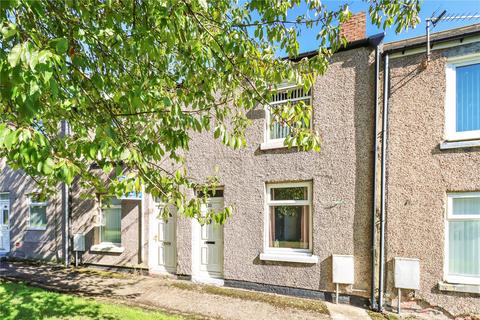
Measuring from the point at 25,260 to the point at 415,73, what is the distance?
13826 mm

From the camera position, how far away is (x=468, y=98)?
5520 mm

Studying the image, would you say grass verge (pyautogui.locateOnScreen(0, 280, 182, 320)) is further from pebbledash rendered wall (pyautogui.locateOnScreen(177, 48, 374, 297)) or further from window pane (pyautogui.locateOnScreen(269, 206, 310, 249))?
window pane (pyautogui.locateOnScreen(269, 206, 310, 249))

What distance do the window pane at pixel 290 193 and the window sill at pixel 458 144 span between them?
296 cm

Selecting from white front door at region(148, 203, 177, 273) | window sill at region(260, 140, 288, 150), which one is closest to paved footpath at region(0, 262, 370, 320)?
white front door at region(148, 203, 177, 273)

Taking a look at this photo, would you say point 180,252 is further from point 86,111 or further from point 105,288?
point 86,111

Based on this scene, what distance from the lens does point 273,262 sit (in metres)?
6.72

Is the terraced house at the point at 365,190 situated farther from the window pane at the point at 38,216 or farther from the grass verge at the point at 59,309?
the window pane at the point at 38,216

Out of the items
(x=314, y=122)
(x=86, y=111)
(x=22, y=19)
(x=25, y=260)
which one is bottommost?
(x=25, y=260)

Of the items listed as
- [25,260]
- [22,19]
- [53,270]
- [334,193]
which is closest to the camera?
[22,19]

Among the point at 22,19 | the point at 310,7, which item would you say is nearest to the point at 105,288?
the point at 22,19

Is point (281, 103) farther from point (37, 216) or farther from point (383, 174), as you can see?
point (37, 216)

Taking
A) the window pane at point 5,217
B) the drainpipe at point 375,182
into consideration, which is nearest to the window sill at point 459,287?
the drainpipe at point 375,182

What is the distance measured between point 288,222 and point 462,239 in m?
3.54

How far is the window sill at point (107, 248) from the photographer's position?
8547mm
